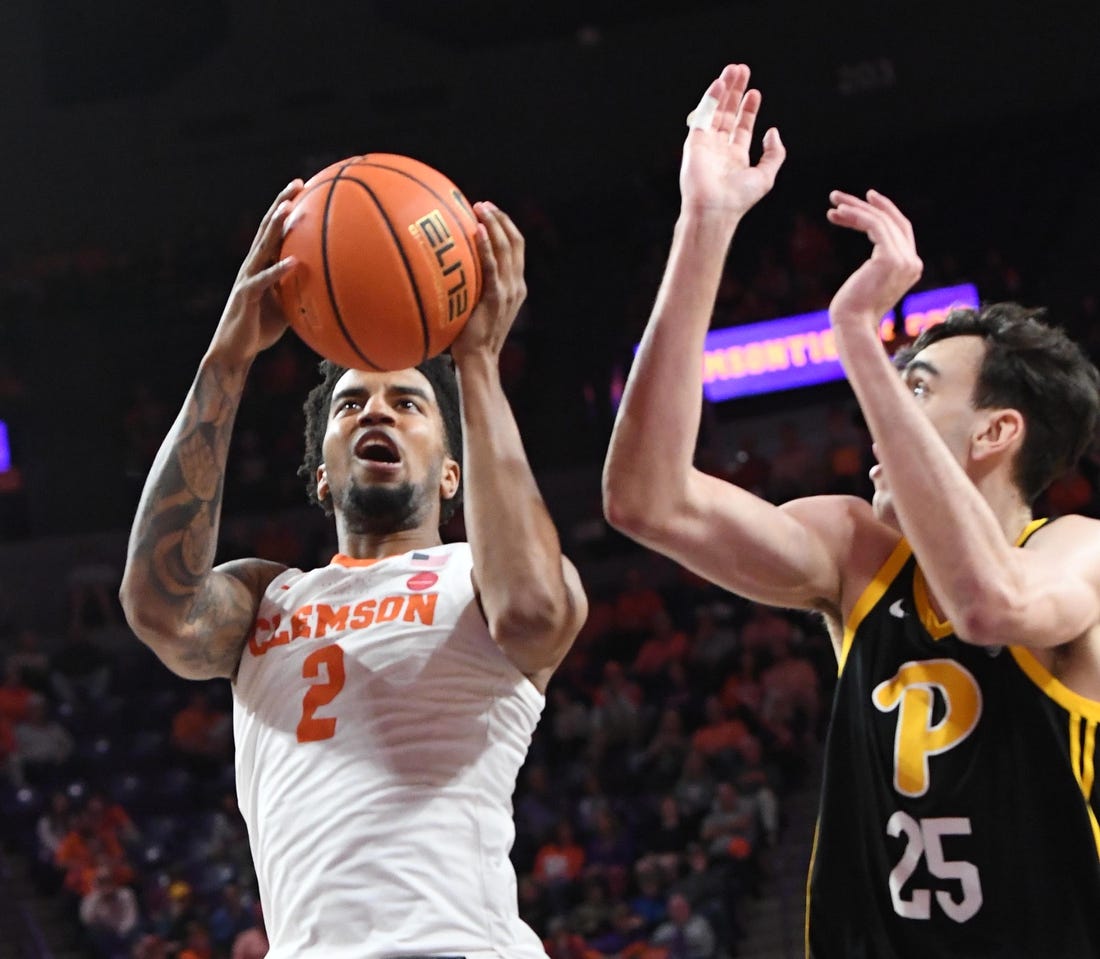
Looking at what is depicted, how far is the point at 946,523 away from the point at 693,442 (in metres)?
0.47

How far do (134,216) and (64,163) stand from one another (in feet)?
3.01

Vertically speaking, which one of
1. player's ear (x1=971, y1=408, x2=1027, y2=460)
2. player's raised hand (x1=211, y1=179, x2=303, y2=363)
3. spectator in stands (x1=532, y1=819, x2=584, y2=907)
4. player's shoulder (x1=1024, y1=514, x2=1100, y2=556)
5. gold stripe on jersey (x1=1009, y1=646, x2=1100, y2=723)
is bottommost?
gold stripe on jersey (x1=1009, y1=646, x2=1100, y2=723)

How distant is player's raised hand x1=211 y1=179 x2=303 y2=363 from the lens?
2.90m

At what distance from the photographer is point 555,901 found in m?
8.84

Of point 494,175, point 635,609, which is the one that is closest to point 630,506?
point 635,609

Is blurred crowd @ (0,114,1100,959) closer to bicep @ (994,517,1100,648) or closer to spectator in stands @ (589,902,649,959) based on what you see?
spectator in stands @ (589,902,649,959)

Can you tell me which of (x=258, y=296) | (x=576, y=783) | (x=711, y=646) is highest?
(x=711, y=646)

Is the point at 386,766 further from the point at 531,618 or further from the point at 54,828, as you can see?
the point at 54,828

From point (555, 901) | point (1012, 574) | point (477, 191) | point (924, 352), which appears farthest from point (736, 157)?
point (477, 191)

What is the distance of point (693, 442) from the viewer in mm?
2506

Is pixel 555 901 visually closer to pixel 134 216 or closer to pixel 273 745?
pixel 273 745

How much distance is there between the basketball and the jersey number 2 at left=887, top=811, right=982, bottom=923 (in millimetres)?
1282

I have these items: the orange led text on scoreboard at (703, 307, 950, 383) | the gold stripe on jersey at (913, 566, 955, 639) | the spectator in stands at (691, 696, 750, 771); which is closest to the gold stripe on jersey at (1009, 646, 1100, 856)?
the gold stripe on jersey at (913, 566, 955, 639)

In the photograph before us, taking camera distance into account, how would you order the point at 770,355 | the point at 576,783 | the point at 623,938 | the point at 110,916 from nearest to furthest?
the point at 623,938
the point at 110,916
the point at 576,783
the point at 770,355
